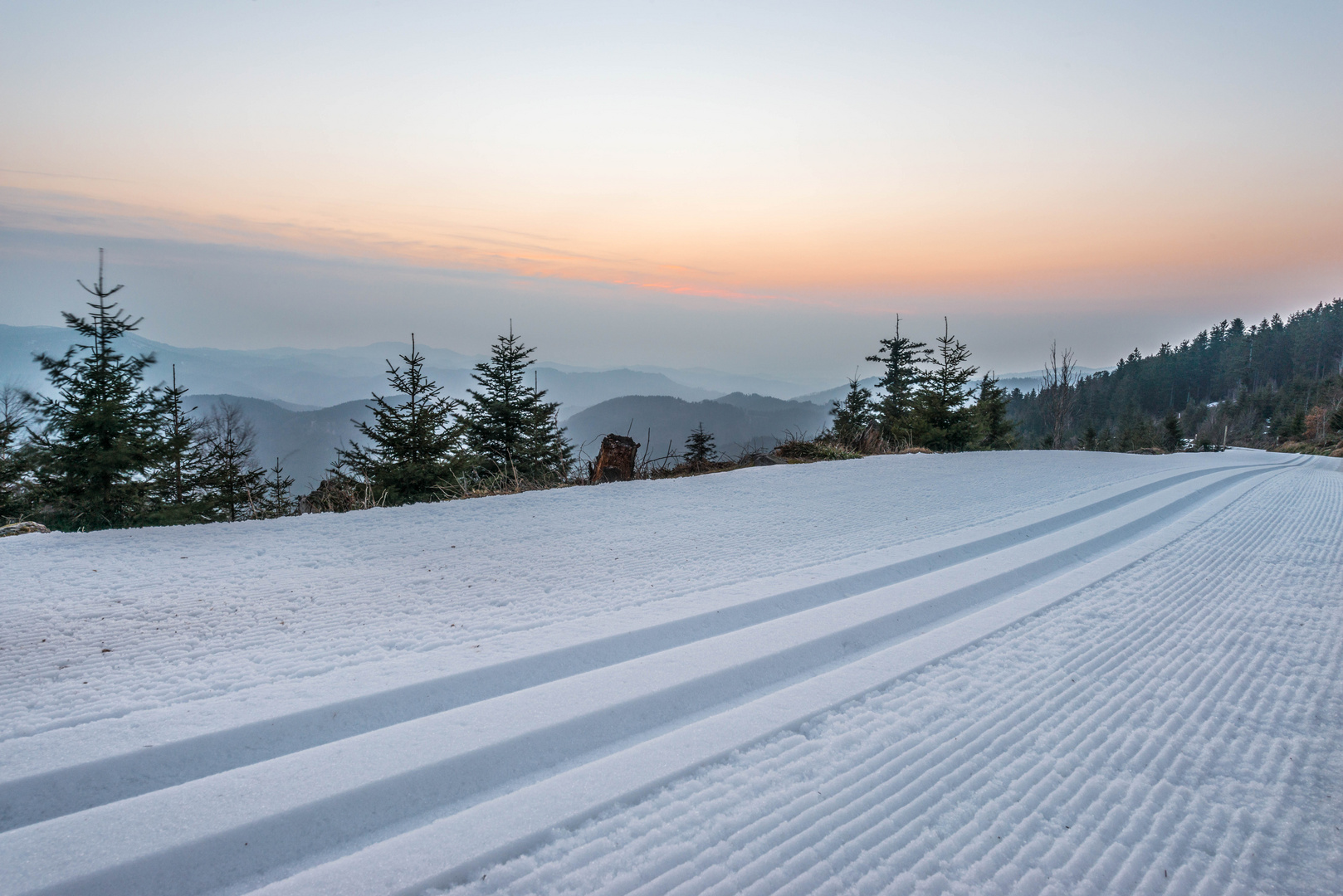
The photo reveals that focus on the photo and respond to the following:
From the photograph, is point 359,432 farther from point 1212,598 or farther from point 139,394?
point 1212,598

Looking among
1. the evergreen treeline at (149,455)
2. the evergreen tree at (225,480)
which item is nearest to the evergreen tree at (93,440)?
the evergreen treeline at (149,455)

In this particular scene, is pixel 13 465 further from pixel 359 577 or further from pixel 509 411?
pixel 359 577

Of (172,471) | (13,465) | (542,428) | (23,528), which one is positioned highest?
(542,428)

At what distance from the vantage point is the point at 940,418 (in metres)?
12.3

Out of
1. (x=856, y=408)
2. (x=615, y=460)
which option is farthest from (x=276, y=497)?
(x=856, y=408)

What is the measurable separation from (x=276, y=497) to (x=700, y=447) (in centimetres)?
756

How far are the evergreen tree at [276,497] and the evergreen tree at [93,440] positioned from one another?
54.1 inches

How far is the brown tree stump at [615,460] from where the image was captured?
6223 mm

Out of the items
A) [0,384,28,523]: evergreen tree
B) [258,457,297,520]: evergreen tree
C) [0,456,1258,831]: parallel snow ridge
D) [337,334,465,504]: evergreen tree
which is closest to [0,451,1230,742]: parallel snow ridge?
[0,456,1258,831]: parallel snow ridge

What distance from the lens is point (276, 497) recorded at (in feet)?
33.8

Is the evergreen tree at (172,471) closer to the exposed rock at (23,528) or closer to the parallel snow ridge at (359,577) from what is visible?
the exposed rock at (23,528)

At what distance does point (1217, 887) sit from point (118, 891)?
1.87 metres

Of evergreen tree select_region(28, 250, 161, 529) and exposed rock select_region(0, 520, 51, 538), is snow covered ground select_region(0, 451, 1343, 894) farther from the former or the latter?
evergreen tree select_region(28, 250, 161, 529)

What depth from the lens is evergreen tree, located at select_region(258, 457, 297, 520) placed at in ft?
23.9
